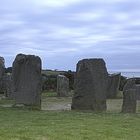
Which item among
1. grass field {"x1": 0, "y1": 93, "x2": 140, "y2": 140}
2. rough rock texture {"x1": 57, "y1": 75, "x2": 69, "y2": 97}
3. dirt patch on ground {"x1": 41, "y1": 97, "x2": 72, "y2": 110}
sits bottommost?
grass field {"x1": 0, "y1": 93, "x2": 140, "y2": 140}

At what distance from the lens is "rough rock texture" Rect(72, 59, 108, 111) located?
23.2m

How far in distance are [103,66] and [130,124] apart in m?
7.89

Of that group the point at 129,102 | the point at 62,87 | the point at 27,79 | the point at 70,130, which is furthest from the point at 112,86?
the point at 70,130

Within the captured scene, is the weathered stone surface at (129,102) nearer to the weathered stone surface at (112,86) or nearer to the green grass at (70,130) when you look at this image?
the green grass at (70,130)

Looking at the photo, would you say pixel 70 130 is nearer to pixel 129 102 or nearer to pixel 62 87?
pixel 129 102

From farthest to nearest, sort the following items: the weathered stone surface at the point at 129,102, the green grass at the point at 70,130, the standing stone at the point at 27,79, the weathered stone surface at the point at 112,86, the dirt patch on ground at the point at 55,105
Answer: the weathered stone surface at the point at 112,86 → the dirt patch on ground at the point at 55,105 → the standing stone at the point at 27,79 → the weathered stone surface at the point at 129,102 → the green grass at the point at 70,130

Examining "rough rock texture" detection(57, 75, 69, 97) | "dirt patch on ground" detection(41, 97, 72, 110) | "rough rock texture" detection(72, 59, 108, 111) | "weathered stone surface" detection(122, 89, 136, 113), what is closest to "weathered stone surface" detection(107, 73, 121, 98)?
"rough rock texture" detection(57, 75, 69, 97)

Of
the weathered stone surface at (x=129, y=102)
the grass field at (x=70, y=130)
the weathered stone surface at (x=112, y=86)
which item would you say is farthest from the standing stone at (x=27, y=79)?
the weathered stone surface at (x=112, y=86)

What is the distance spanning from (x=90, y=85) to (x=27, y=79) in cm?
319

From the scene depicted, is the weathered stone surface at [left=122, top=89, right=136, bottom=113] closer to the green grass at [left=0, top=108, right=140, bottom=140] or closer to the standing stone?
the standing stone

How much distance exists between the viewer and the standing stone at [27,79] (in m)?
23.8

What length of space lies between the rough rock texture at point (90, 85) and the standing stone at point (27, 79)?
Result: 187 cm

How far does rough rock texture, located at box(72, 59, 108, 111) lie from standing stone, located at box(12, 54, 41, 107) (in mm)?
1868

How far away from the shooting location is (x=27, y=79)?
79.5ft
